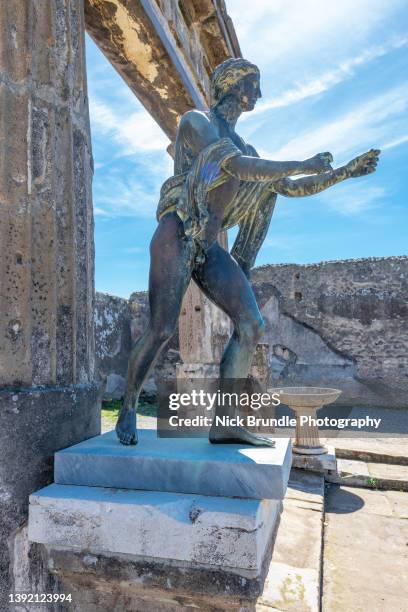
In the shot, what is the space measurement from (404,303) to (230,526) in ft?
30.8

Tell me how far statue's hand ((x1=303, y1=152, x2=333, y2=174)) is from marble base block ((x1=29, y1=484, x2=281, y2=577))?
1.15 metres

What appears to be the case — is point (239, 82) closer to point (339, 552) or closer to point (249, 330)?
point (249, 330)

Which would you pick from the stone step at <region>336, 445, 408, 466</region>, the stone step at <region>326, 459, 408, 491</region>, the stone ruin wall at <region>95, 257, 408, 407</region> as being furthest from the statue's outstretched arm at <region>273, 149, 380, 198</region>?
the stone ruin wall at <region>95, 257, 408, 407</region>

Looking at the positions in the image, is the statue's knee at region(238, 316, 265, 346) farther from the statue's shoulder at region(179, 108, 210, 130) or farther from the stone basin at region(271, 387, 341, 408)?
the stone basin at region(271, 387, 341, 408)

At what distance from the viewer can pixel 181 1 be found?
11.7 ft

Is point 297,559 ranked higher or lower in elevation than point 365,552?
higher

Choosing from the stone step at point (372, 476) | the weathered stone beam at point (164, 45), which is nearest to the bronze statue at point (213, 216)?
the weathered stone beam at point (164, 45)

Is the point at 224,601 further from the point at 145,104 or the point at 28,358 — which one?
the point at 145,104

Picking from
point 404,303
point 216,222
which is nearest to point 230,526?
point 216,222

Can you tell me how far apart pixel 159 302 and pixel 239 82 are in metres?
0.99

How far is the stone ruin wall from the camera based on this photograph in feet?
30.5

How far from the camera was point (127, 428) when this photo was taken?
1.64m

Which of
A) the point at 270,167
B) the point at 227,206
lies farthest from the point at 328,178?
the point at 227,206

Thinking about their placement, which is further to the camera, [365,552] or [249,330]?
[365,552]
